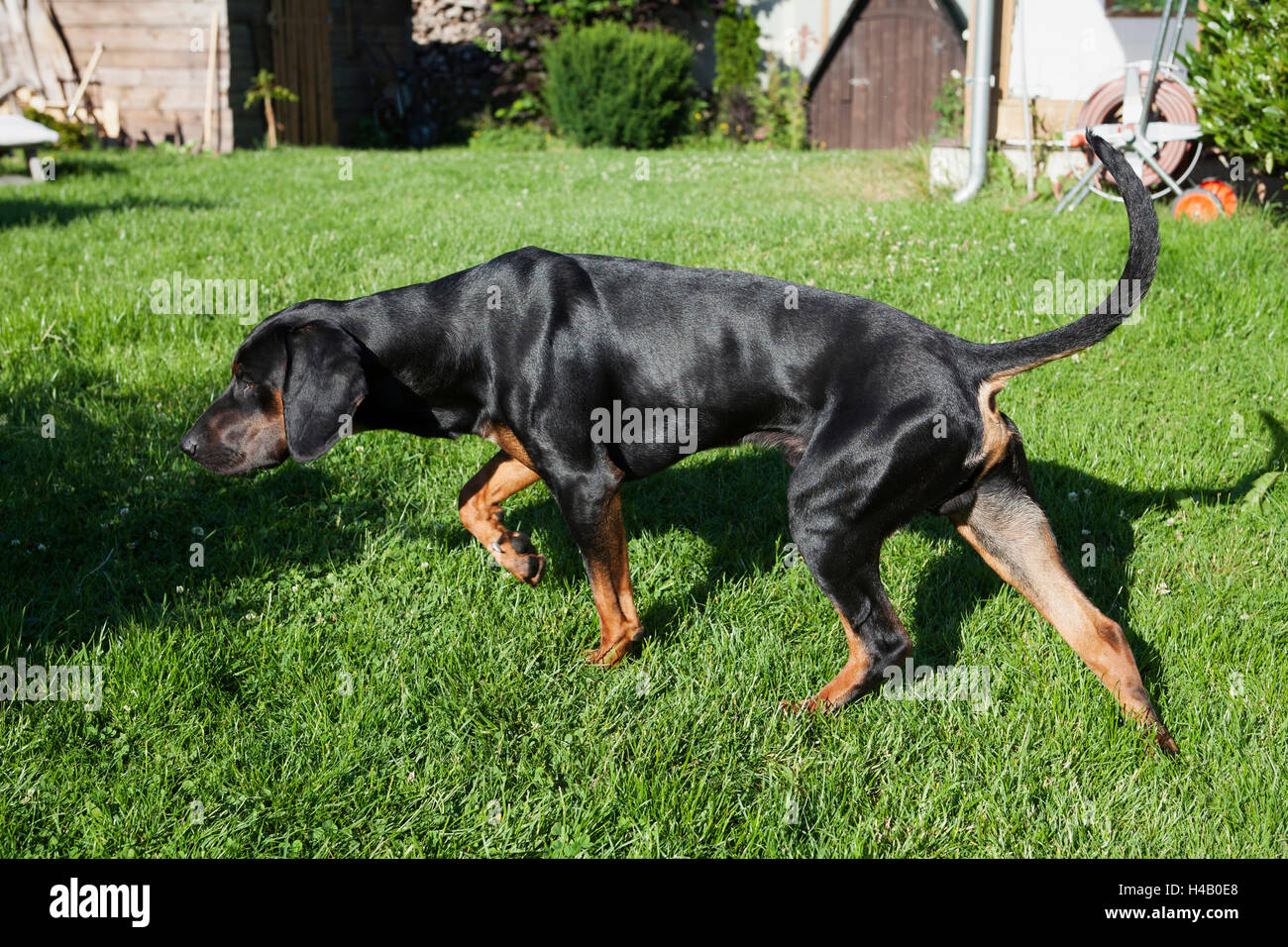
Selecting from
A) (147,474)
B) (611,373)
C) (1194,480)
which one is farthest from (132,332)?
(1194,480)

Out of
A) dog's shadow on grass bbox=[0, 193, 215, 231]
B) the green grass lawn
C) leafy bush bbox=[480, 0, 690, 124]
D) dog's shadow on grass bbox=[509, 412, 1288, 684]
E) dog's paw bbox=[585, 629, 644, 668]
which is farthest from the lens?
leafy bush bbox=[480, 0, 690, 124]

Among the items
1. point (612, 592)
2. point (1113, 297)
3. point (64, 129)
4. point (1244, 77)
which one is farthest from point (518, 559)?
point (64, 129)

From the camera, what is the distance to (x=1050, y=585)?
3.35 m

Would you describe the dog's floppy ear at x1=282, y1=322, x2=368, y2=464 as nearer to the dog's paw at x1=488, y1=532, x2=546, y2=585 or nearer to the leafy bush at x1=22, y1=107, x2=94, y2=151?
the dog's paw at x1=488, y1=532, x2=546, y2=585

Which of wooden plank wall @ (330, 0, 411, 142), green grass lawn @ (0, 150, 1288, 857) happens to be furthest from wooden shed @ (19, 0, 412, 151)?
green grass lawn @ (0, 150, 1288, 857)

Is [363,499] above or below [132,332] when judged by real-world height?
below

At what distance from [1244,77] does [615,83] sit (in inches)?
508

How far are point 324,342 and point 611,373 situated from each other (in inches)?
37.0

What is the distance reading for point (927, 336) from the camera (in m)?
3.34

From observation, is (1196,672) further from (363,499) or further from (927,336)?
(363,499)

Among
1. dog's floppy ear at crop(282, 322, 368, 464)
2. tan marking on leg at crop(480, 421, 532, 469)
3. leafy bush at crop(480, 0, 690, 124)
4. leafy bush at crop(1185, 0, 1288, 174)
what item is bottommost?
tan marking on leg at crop(480, 421, 532, 469)

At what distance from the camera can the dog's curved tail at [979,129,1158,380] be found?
306 cm

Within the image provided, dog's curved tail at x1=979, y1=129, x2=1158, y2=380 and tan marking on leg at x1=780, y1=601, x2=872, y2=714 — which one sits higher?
dog's curved tail at x1=979, y1=129, x2=1158, y2=380
